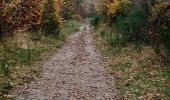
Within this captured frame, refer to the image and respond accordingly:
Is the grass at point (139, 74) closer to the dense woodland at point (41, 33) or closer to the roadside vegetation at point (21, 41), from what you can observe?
the dense woodland at point (41, 33)

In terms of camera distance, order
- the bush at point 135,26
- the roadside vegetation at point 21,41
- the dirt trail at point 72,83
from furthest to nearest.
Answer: the bush at point 135,26 → the roadside vegetation at point 21,41 → the dirt trail at point 72,83

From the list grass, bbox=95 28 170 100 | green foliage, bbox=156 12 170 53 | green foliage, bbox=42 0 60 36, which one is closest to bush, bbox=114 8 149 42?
grass, bbox=95 28 170 100

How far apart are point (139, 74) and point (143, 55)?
4.63 m

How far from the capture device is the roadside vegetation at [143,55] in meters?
15.8

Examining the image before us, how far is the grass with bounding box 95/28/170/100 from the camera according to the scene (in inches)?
592

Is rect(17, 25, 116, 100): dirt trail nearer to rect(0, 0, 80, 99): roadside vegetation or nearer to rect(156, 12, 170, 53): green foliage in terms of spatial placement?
rect(0, 0, 80, 99): roadside vegetation

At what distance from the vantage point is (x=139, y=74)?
1875 cm

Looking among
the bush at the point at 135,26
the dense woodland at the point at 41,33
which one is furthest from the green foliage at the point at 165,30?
the bush at the point at 135,26

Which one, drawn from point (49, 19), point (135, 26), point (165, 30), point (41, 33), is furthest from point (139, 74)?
point (49, 19)

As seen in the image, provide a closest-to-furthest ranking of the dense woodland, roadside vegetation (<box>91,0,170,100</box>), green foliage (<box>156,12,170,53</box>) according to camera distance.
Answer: roadside vegetation (<box>91,0,170,100</box>), the dense woodland, green foliage (<box>156,12,170,53</box>)

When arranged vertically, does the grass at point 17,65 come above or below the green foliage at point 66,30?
above

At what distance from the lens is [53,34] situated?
39.6 metres

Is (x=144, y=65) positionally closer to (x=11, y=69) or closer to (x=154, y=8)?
(x=154, y=8)

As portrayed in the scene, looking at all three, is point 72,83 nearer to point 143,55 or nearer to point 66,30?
point 143,55
